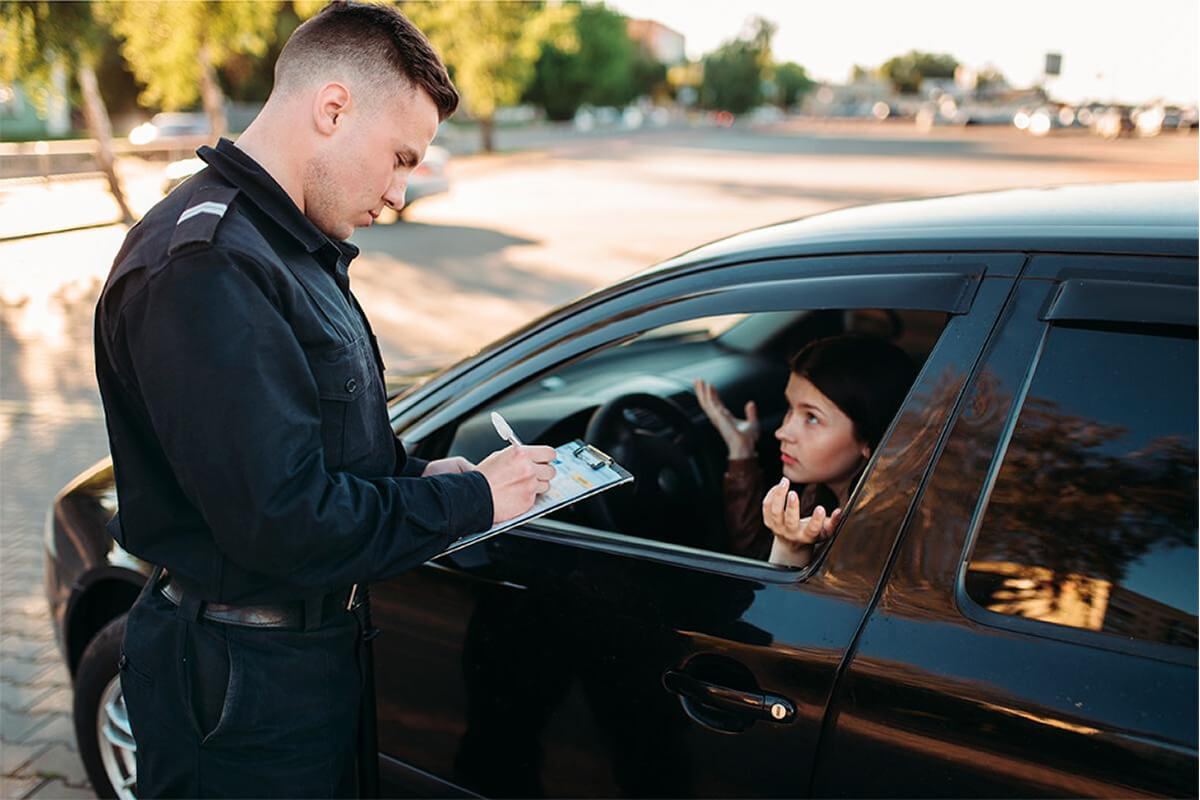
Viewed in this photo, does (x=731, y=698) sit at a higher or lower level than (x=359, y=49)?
lower

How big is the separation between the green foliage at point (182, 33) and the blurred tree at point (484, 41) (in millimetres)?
10661

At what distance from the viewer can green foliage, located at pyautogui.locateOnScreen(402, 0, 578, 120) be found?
2830cm

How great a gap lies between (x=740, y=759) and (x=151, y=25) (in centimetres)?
1803

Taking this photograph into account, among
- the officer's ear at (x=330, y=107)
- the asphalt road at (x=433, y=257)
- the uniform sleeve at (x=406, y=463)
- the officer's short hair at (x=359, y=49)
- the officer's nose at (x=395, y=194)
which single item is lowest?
the asphalt road at (x=433, y=257)

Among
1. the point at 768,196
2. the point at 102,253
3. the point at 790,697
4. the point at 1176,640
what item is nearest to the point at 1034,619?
the point at 1176,640

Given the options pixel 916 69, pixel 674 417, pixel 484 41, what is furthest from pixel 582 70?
pixel 916 69

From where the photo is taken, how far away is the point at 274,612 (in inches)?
64.2

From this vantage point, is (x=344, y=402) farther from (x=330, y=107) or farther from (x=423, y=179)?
(x=423, y=179)

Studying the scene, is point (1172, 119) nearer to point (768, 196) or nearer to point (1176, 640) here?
point (768, 196)

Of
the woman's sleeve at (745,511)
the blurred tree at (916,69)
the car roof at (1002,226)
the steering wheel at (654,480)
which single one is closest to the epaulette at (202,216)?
the car roof at (1002,226)

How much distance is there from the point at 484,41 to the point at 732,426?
95.8 ft

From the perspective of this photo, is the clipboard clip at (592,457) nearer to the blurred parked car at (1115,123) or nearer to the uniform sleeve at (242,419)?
the uniform sleeve at (242,419)

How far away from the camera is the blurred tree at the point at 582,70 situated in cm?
5788

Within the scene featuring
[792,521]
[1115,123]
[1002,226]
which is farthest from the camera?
[1115,123]
